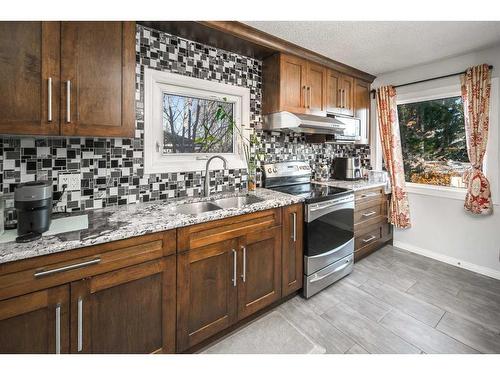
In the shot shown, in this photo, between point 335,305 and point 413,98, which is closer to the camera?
point 335,305

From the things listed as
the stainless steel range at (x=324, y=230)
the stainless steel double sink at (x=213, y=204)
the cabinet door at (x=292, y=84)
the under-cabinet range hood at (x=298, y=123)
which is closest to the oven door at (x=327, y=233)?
the stainless steel range at (x=324, y=230)

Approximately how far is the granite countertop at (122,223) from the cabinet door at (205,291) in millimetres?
208

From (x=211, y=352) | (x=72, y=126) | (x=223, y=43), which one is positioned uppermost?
(x=223, y=43)

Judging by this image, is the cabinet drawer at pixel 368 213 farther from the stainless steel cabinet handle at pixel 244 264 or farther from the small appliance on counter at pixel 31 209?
the small appliance on counter at pixel 31 209

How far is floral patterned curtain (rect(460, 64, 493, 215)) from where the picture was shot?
246 cm

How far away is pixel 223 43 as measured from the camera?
6.95 ft

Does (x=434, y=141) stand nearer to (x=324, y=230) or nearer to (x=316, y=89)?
(x=316, y=89)

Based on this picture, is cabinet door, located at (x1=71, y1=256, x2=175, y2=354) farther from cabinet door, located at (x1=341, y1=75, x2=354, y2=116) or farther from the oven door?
cabinet door, located at (x1=341, y1=75, x2=354, y2=116)

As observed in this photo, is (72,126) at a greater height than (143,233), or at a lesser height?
greater

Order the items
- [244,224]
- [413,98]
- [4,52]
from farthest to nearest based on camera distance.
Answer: [413,98], [244,224], [4,52]

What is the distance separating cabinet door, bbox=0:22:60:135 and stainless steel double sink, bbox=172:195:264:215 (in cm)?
91
